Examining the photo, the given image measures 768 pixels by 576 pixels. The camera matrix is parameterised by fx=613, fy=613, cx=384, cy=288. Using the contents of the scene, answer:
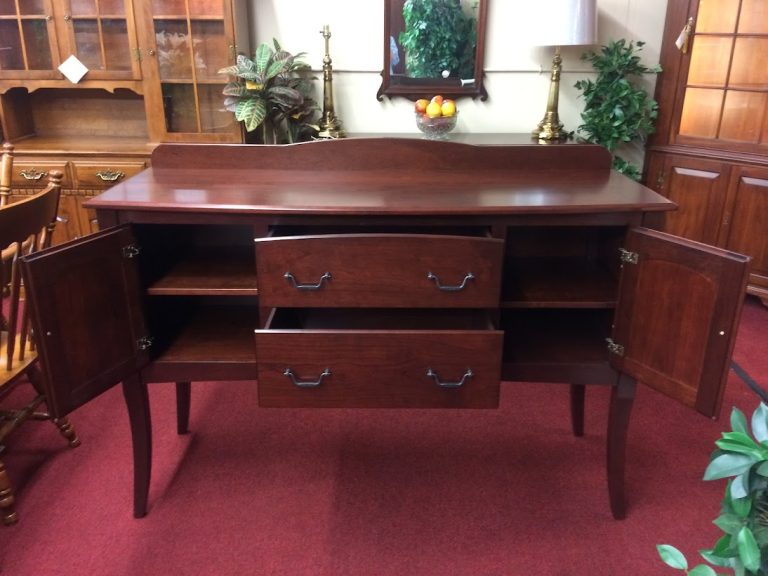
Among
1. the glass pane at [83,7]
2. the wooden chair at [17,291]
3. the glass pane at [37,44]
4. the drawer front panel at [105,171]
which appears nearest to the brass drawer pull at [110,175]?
the drawer front panel at [105,171]

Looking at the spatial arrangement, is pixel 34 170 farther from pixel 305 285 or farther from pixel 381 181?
pixel 305 285

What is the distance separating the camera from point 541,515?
5.14ft

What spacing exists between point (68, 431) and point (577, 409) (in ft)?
4.98

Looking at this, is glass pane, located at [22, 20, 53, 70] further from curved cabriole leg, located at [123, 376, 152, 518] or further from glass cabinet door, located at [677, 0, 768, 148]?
glass cabinet door, located at [677, 0, 768, 148]

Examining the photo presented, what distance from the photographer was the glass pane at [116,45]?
2.62m

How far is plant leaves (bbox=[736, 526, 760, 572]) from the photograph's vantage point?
0.68 m

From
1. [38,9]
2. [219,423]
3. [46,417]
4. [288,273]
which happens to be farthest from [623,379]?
[38,9]

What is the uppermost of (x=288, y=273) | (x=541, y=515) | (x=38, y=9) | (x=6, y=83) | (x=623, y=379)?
(x=38, y=9)

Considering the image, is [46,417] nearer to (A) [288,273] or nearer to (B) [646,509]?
(A) [288,273]

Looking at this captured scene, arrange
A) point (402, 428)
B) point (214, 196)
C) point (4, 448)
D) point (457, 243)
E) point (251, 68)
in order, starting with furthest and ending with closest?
point (251, 68), point (402, 428), point (4, 448), point (214, 196), point (457, 243)

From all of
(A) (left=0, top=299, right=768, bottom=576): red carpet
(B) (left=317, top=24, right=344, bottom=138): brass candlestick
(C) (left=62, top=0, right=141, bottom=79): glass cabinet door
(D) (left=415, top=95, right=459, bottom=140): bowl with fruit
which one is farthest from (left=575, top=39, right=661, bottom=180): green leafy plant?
(C) (left=62, top=0, right=141, bottom=79): glass cabinet door

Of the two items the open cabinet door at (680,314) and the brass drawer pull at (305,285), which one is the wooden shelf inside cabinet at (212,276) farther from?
the open cabinet door at (680,314)

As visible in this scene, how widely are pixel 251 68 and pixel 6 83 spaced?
1125 mm

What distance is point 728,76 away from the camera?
2775mm
